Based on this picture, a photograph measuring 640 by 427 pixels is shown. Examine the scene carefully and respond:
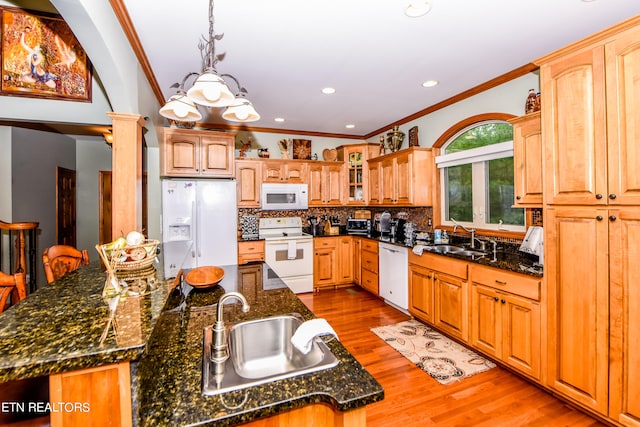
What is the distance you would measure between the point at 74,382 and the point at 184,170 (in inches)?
144

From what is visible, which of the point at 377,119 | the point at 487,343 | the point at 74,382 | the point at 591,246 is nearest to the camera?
the point at 74,382

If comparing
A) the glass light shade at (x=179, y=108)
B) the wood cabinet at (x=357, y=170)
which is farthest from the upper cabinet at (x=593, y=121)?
the wood cabinet at (x=357, y=170)

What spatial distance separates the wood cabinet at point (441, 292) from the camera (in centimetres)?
274

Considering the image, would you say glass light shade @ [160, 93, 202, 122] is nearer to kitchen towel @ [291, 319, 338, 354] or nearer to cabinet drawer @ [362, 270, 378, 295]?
kitchen towel @ [291, 319, 338, 354]

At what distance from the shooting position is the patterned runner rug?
2.41 m

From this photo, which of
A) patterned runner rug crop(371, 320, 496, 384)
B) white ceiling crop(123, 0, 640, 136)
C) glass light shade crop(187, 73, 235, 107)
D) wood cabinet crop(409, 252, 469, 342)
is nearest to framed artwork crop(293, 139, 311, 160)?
white ceiling crop(123, 0, 640, 136)

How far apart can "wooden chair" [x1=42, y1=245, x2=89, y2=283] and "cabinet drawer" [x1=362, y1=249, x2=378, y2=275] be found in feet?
10.9

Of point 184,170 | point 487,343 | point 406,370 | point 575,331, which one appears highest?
point 184,170

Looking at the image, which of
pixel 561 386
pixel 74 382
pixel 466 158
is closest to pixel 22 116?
pixel 74 382

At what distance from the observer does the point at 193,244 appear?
3893mm

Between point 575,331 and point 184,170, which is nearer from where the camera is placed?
point 575,331

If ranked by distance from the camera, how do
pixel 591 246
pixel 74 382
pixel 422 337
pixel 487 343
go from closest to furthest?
pixel 74 382
pixel 591 246
pixel 487 343
pixel 422 337

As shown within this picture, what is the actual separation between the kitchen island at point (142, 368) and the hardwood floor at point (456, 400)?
1.26 meters

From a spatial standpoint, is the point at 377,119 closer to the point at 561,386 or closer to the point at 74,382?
the point at 561,386
